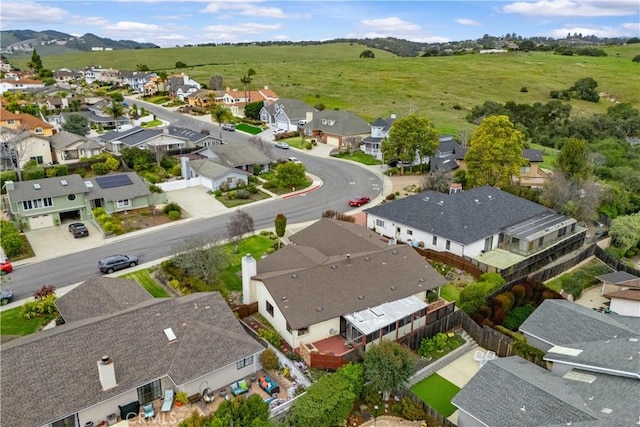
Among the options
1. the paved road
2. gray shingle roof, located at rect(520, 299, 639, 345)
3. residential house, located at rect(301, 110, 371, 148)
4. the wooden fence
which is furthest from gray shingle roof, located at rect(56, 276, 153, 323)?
residential house, located at rect(301, 110, 371, 148)

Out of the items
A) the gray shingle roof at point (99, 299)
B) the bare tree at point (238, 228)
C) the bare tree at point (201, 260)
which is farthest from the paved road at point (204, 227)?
the gray shingle roof at point (99, 299)

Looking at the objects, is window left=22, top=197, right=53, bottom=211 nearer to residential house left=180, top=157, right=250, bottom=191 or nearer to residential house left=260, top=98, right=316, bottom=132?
residential house left=180, top=157, right=250, bottom=191

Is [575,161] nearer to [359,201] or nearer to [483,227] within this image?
[483,227]

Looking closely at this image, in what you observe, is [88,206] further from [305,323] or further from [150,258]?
[305,323]

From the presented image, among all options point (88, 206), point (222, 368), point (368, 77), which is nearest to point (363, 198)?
point (88, 206)

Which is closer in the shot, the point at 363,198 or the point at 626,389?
the point at 626,389

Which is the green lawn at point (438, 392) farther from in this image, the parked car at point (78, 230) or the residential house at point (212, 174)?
the residential house at point (212, 174)

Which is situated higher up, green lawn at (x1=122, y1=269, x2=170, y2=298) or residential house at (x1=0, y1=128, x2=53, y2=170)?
residential house at (x1=0, y1=128, x2=53, y2=170)
